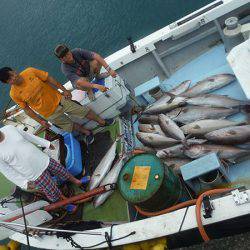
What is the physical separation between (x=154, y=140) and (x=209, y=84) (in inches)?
50.2

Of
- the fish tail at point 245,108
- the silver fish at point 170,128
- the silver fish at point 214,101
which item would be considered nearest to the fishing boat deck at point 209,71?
the fish tail at point 245,108

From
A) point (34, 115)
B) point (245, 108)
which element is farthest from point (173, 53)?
point (34, 115)

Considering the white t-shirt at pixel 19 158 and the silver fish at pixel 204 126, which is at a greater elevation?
the white t-shirt at pixel 19 158

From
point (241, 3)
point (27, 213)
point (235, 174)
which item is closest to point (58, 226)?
point (27, 213)

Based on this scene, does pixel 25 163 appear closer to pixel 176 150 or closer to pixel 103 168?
pixel 103 168

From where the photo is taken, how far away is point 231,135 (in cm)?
476

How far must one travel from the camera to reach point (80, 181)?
215 inches

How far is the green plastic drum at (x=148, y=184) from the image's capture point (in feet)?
13.1

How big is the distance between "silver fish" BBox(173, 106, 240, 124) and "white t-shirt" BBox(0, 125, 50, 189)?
2.24 meters

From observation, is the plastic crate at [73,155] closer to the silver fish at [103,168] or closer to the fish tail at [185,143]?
the silver fish at [103,168]

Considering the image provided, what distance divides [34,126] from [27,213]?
85.0 inches

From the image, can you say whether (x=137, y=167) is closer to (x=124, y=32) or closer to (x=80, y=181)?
(x=80, y=181)

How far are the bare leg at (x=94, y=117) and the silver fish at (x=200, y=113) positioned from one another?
4.09ft

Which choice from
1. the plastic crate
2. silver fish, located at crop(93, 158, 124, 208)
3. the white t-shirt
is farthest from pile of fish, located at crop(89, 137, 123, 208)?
the white t-shirt
